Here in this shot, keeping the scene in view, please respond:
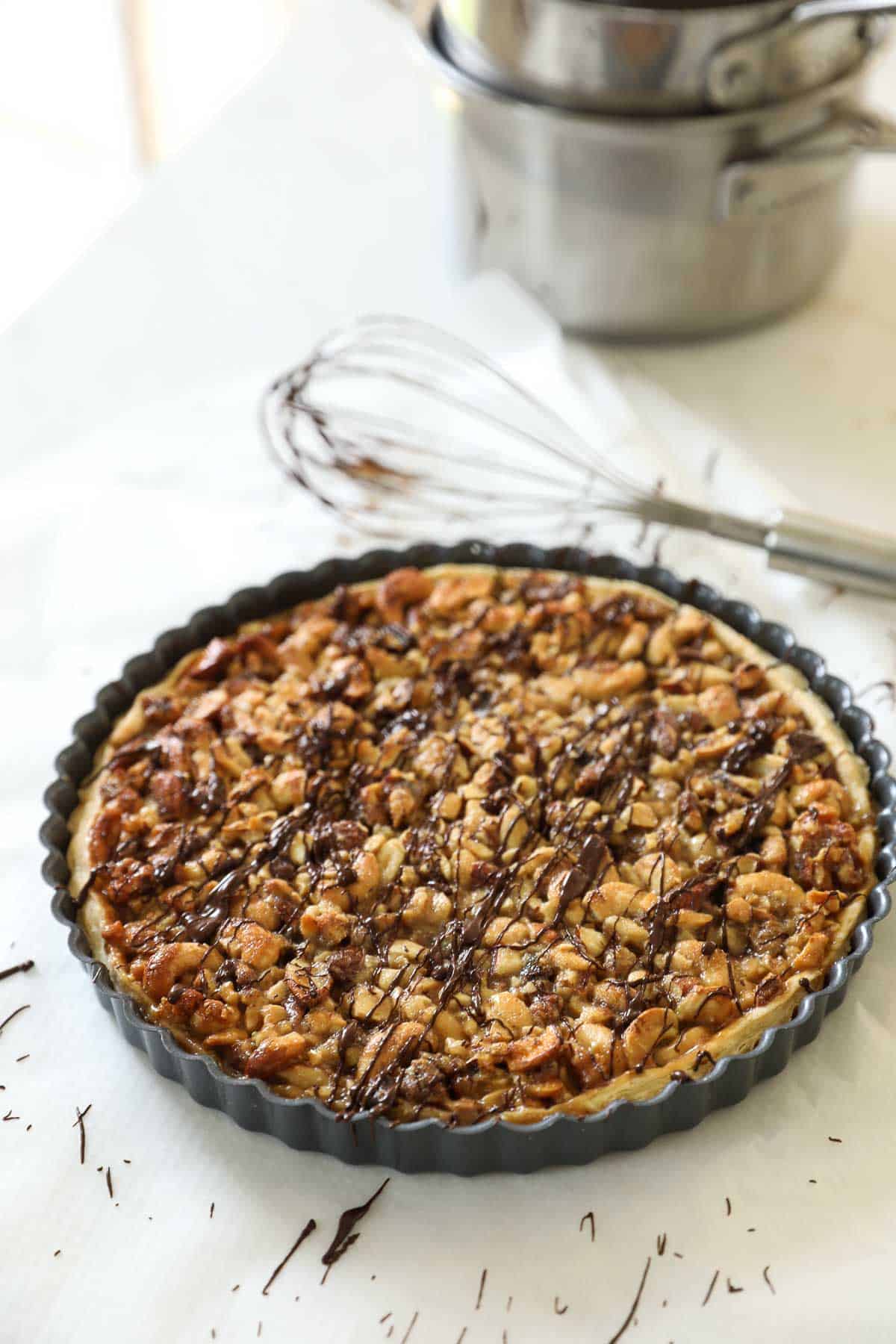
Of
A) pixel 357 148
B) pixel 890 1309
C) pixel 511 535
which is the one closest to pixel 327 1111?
pixel 890 1309

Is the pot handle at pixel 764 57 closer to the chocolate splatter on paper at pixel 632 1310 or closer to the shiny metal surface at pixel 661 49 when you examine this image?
the shiny metal surface at pixel 661 49

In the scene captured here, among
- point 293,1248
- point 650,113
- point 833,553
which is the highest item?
point 650,113

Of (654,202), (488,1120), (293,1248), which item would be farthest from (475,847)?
(654,202)

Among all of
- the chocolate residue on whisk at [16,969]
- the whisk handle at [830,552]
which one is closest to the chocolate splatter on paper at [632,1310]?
the chocolate residue on whisk at [16,969]

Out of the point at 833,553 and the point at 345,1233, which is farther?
the point at 833,553

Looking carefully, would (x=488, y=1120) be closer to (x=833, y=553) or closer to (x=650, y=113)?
(x=833, y=553)

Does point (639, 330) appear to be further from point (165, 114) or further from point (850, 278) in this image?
point (165, 114)

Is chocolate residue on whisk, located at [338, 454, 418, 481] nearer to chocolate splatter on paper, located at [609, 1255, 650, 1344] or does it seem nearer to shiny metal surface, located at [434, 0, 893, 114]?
shiny metal surface, located at [434, 0, 893, 114]
